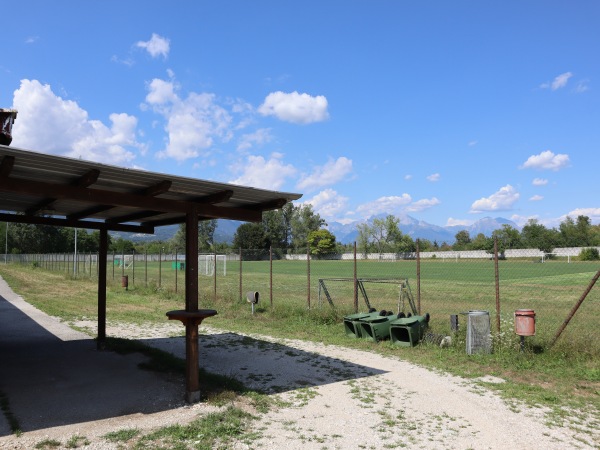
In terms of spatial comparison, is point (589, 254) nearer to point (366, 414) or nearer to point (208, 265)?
point (208, 265)

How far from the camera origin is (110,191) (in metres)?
→ 6.15

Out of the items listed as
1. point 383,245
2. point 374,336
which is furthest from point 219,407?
point 383,245

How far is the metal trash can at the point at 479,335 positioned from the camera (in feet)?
29.3

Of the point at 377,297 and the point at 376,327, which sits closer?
the point at 376,327

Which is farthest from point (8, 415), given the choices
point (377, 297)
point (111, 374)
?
point (377, 297)

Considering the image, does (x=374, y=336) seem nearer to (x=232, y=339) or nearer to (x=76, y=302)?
(x=232, y=339)

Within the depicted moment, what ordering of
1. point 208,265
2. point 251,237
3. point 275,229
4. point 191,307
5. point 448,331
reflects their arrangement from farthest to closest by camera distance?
point 275,229 < point 251,237 < point 208,265 < point 448,331 < point 191,307

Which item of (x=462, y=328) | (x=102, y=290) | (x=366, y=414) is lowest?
(x=366, y=414)

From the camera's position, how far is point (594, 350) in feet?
26.9

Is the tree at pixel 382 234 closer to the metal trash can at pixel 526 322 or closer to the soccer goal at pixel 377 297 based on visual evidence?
the soccer goal at pixel 377 297

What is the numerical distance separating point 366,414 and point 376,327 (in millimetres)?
4791

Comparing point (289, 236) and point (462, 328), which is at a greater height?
point (289, 236)

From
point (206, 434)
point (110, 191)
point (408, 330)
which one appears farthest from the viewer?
point (408, 330)

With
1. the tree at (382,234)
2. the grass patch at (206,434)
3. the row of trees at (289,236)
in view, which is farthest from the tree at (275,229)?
the grass patch at (206,434)
